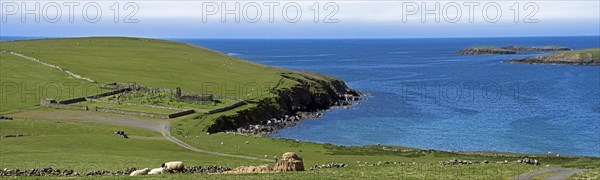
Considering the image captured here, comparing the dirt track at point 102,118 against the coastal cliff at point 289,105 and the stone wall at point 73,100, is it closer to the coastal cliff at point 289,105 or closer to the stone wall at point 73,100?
the stone wall at point 73,100

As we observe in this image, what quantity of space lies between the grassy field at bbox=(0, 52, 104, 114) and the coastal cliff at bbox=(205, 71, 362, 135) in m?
28.7

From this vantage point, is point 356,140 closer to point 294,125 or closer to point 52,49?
point 294,125

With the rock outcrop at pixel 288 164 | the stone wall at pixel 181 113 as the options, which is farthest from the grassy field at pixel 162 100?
the rock outcrop at pixel 288 164

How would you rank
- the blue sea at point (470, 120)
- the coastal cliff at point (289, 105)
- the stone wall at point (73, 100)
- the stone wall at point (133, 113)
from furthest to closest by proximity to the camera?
the stone wall at point (73, 100) → the coastal cliff at point (289, 105) → the stone wall at point (133, 113) → the blue sea at point (470, 120)

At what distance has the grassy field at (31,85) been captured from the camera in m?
96.2

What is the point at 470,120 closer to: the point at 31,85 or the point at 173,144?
the point at 173,144

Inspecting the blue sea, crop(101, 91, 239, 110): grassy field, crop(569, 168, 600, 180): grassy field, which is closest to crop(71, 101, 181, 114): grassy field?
crop(101, 91, 239, 110): grassy field

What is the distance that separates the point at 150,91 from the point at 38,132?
38.6 meters

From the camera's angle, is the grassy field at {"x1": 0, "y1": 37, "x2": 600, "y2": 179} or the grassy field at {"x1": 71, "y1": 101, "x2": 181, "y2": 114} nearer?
the grassy field at {"x1": 0, "y1": 37, "x2": 600, "y2": 179}

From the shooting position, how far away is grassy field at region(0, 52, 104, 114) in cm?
9619

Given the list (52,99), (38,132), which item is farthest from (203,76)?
(38,132)

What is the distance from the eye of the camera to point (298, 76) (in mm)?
145375

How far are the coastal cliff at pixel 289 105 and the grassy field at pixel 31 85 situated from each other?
28.7m

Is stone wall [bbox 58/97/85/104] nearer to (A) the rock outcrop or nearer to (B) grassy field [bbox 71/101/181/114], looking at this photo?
(B) grassy field [bbox 71/101/181/114]
